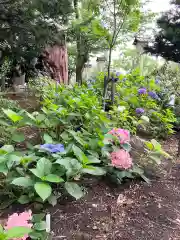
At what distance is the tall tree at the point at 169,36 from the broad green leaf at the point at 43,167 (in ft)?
26.5

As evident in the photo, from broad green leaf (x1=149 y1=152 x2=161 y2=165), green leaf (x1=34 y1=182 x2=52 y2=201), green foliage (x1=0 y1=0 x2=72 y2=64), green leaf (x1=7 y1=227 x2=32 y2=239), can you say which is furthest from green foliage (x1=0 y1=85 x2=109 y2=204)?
green foliage (x1=0 y1=0 x2=72 y2=64)

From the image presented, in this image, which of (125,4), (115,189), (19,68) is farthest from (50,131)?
(19,68)

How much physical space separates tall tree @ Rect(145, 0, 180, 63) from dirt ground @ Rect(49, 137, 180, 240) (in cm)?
765

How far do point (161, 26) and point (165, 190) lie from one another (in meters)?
8.07

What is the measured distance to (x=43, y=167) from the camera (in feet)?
4.08

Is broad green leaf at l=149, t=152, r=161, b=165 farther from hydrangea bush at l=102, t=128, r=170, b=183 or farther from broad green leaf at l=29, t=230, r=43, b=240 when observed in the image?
broad green leaf at l=29, t=230, r=43, b=240

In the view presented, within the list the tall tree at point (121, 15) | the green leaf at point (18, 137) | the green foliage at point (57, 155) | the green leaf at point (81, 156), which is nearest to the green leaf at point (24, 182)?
the green foliage at point (57, 155)

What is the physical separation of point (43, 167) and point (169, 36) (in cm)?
829

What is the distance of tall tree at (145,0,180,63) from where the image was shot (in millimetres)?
8397

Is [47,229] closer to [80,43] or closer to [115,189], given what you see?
[115,189]

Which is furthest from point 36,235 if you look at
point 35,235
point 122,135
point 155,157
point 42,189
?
point 155,157

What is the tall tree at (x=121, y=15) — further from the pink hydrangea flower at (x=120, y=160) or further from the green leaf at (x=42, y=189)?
the green leaf at (x=42, y=189)

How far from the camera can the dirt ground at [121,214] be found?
122cm

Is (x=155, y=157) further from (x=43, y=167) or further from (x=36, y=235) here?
(x=36, y=235)
